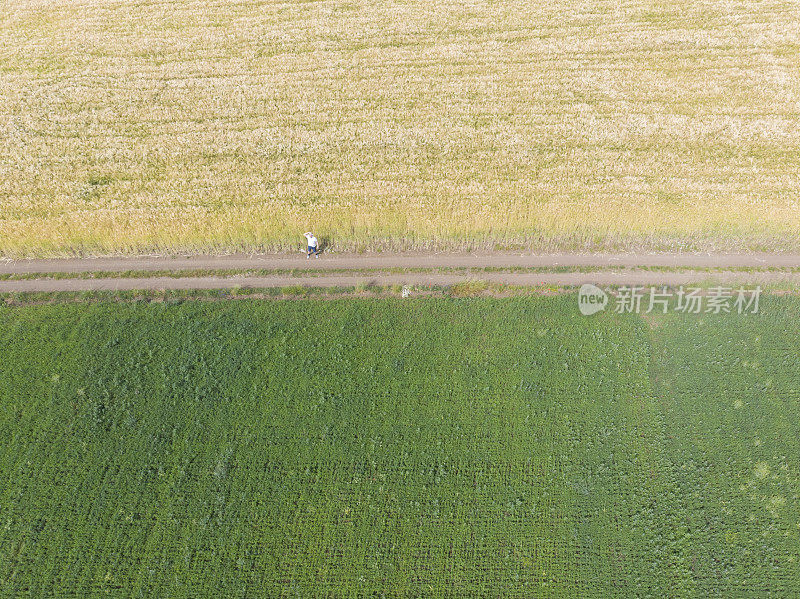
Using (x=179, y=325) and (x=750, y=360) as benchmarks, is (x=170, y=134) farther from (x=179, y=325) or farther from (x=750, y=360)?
(x=750, y=360)

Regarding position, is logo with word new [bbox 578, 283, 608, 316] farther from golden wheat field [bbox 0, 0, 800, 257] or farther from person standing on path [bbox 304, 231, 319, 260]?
person standing on path [bbox 304, 231, 319, 260]

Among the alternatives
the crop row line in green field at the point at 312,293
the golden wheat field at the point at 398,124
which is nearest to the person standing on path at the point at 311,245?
the golden wheat field at the point at 398,124

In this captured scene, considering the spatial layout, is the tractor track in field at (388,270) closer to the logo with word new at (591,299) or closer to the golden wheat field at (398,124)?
the logo with word new at (591,299)

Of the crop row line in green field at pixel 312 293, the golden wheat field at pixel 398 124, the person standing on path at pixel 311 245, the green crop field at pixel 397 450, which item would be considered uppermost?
the golden wheat field at pixel 398 124

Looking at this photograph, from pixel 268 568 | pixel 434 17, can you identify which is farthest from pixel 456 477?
pixel 434 17

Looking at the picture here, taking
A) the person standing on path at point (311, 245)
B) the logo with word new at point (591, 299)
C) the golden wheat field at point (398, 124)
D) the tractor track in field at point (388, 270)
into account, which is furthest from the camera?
the golden wheat field at point (398, 124)

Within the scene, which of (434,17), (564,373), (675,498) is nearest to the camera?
(675,498)
